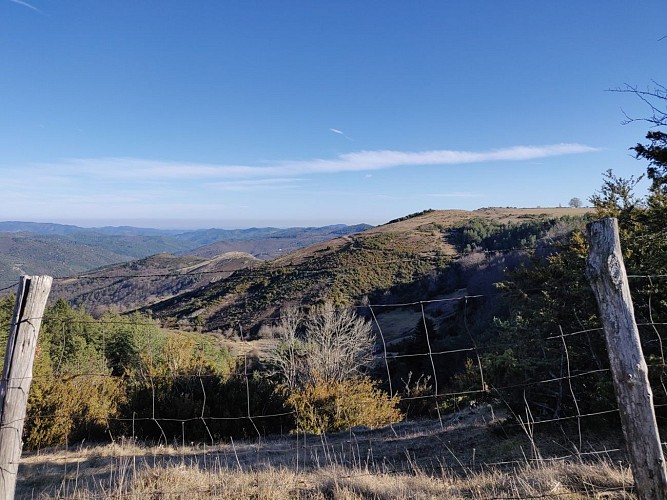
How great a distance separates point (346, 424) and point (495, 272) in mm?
26089

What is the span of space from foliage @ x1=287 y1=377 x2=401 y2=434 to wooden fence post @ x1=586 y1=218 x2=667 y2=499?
10.0 metres

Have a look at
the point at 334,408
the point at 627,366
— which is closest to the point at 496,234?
the point at 334,408

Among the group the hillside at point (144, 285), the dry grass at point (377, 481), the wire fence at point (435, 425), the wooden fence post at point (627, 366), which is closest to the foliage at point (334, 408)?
the wire fence at point (435, 425)

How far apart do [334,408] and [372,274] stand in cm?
3687

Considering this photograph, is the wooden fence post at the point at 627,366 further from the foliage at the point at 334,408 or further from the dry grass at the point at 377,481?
the foliage at the point at 334,408

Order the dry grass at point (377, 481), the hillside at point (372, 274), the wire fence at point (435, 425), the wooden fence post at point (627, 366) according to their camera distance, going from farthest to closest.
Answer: the hillside at point (372, 274), the wire fence at point (435, 425), the dry grass at point (377, 481), the wooden fence post at point (627, 366)

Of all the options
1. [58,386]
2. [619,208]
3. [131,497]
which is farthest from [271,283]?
[131,497]

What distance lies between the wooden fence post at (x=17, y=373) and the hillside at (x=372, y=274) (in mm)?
30311

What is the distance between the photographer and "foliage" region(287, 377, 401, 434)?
1228cm

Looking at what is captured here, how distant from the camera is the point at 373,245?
5956 cm

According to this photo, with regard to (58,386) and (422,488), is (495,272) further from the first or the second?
(422,488)

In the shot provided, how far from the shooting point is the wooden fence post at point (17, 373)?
2.50 metres

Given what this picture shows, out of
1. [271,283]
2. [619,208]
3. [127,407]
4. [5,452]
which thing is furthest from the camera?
[271,283]

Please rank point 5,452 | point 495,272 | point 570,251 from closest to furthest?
point 5,452, point 570,251, point 495,272
